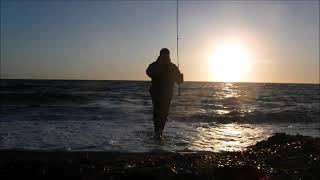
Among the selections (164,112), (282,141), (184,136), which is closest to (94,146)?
(164,112)

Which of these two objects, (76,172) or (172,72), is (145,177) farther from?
(172,72)

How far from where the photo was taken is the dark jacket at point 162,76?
11.1 meters

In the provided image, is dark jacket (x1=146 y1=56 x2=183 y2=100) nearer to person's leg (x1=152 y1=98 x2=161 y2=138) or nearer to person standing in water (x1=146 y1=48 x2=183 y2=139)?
person standing in water (x1=146 y1=48 x2=183 y2=139)

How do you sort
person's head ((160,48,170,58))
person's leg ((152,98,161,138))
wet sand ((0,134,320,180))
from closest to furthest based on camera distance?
1. wet sand ((0,134,320,180))
2. person's head ((160,48,170,58))
3. person's leg ((152,98,161,138))

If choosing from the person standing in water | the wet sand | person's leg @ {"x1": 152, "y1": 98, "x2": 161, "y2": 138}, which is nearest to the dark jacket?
the person standing in water

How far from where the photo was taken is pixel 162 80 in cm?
1115

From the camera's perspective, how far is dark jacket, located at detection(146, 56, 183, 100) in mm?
11070

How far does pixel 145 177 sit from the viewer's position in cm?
516

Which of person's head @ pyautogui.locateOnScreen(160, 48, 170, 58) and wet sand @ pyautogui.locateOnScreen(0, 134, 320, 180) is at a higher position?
person's head @ pyautogui.locateOnScreen(160, 48, 170, 58)

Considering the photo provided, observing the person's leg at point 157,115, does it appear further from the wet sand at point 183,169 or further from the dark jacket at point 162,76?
the wet sand at point 183,169

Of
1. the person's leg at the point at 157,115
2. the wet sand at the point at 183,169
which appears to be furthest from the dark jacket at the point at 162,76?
the wet sand at the point at 183,169

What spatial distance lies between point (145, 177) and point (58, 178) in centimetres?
99

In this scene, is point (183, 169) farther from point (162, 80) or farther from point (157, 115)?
point (157, 115)

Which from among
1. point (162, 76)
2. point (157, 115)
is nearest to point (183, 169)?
point (162, 76)
